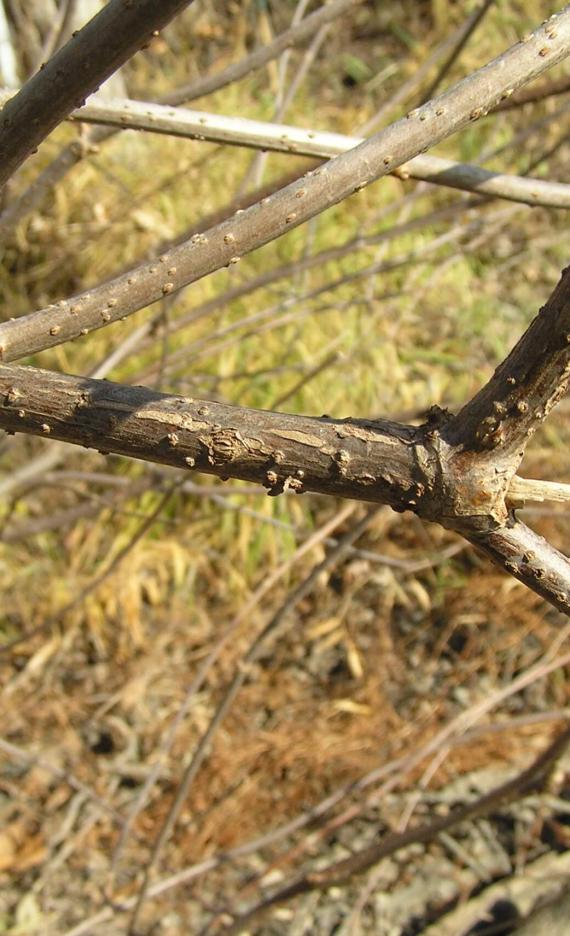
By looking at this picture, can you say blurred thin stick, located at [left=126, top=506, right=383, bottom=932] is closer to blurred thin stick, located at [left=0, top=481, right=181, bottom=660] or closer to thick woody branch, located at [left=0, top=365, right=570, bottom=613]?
blurred thin stick, located at [left=0, top=481, right=181, bottom=660]

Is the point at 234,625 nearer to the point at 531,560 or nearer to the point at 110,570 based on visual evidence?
the point at 110,570

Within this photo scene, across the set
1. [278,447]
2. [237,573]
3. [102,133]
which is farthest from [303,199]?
[237,573]

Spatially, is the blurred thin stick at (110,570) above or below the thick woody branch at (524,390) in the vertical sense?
above

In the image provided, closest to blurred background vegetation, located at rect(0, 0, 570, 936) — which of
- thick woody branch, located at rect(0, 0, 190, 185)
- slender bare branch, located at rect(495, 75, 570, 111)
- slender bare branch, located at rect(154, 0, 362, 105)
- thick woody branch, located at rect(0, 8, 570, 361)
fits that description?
slender bare branch, located at rect(154, 0, 362, 105)

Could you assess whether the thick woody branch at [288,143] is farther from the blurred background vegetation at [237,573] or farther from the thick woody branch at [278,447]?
the blurred background vegetation at [237,573]

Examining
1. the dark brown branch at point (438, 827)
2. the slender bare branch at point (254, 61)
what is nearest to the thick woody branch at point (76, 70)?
the slender bare branch at point (254, 61)

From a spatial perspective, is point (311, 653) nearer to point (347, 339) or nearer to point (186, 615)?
point (186, 615)
